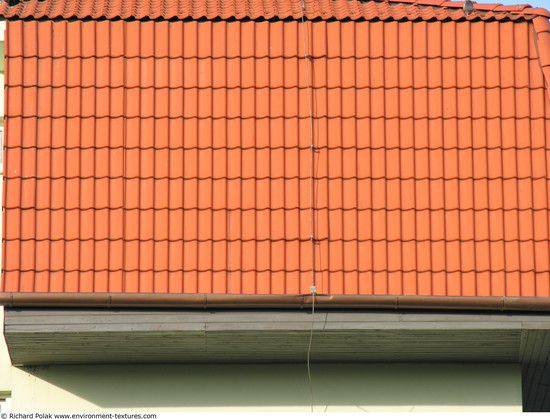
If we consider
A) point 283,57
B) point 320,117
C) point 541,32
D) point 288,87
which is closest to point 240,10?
point 283,57

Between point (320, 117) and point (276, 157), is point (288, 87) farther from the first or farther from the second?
point (276, 157)

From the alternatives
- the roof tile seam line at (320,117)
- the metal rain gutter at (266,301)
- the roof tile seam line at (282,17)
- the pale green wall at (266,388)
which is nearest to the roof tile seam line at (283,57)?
the roof tile seam line at (282,17)

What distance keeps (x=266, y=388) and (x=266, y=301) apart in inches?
46.0

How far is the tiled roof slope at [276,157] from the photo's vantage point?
432 inches

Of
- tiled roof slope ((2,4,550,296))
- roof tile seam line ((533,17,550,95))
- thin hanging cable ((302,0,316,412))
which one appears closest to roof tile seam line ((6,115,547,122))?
tiled roof slope ((2,4,550,296))

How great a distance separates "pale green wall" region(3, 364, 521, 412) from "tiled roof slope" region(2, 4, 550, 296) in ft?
3.49

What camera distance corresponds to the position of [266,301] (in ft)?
35.2

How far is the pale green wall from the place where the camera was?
1148 cm

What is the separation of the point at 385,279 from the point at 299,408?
4.90 feet

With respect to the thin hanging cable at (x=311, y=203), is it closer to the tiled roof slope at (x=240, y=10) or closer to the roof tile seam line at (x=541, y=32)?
the tiled roof slope at (x=240, y=10)

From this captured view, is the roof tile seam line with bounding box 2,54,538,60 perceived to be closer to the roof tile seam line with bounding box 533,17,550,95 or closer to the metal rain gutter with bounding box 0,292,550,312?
the roof tile seam line with bounding box 533,17,550,95

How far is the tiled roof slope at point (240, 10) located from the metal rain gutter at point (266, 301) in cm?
260

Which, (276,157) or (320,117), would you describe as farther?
(320,117)

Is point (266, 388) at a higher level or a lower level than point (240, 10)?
lower
